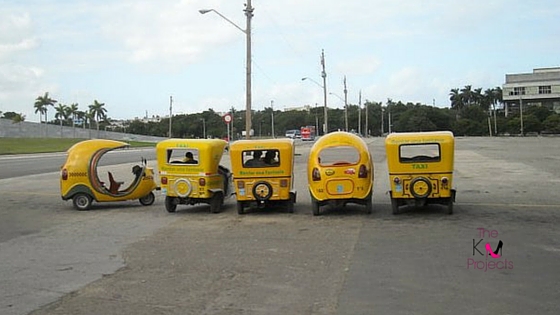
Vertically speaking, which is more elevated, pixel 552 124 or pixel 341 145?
pixel 552 124

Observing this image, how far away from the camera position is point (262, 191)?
42.3 feet

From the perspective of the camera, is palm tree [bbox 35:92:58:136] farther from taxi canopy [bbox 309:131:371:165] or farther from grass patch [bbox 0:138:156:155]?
taxi canopy [bbox 309:131:371:165]

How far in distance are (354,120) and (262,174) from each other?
111m

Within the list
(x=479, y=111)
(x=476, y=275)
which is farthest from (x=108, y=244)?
(x=479, y=111)

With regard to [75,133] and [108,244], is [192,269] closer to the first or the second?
[108,244]

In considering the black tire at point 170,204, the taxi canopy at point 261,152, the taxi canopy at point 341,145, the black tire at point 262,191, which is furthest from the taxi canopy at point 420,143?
the black tire at point 170,204

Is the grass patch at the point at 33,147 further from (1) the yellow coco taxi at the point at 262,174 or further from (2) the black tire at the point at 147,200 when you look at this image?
(1) the yellow coco taxi at the point at 262,174

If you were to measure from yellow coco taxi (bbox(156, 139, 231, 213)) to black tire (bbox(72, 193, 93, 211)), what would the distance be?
6.79 feet

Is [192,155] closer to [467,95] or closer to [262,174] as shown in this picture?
[262,174]

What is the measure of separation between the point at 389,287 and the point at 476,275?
1216 mm

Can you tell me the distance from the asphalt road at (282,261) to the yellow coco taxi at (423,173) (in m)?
0.40
